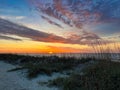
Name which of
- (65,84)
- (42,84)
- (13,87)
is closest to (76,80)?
(65,84)

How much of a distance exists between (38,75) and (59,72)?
62.2 inches

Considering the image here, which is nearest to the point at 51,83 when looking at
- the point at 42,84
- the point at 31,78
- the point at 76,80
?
the point at 42,84

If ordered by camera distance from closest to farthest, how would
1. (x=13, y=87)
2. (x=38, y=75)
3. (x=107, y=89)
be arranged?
(x=107, y=89)
(x=13, y=87)
(x=38, y=75)

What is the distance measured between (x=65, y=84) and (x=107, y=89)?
1767 millimetres

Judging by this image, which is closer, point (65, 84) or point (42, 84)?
point (65, 84)

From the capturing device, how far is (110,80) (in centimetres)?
769

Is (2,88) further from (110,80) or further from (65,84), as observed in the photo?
(110,80)

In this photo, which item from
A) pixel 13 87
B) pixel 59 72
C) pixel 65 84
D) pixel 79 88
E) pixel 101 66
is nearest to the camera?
pixel 79 88

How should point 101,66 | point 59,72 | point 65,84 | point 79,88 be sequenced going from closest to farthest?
point 79,88 → point 65,84 → point 101,66 → point 59,72

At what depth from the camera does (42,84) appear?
9609mm

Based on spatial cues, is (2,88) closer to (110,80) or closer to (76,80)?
(76,80)

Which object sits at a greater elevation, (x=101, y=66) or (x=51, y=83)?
(x=101, y=66)

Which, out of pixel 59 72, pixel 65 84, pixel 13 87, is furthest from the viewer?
pixel 59 72

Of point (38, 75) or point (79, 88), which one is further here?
point (38, 75)
